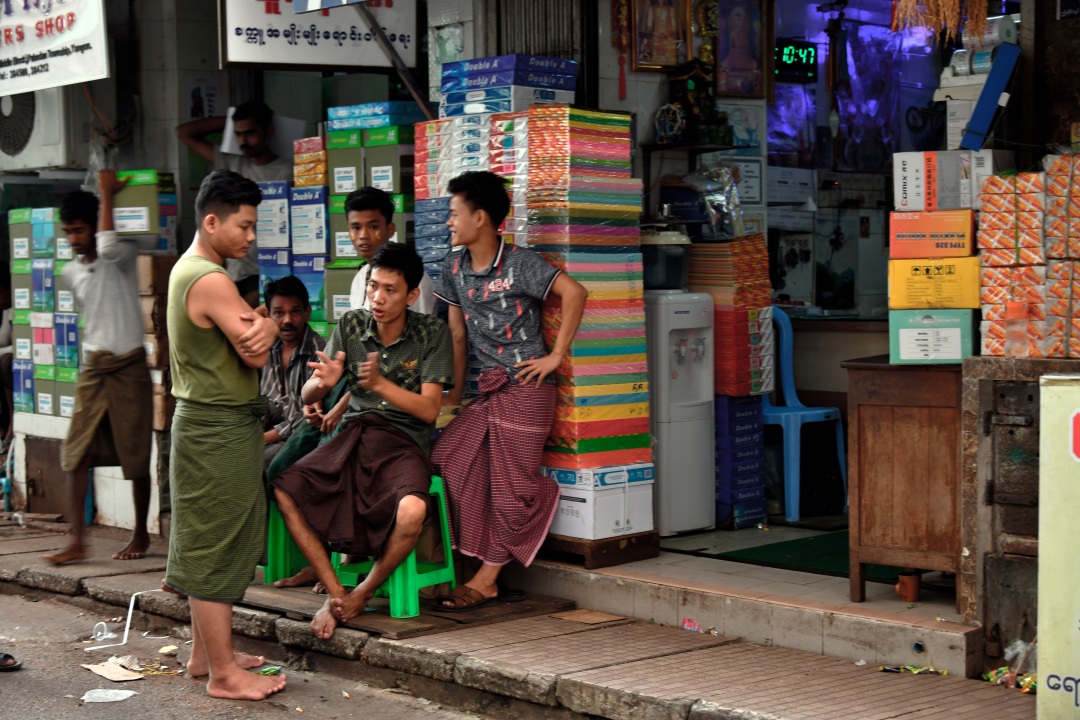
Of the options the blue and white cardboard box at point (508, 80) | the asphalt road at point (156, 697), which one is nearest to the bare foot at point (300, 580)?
the asphalt road at point (156, 697)

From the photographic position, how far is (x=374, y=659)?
5.87 meters

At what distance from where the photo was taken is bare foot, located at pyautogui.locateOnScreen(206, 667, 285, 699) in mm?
5531

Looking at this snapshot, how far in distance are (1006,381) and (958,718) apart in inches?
49.7

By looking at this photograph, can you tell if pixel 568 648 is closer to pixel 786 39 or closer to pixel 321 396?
pixel 321 396

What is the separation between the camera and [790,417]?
307 inches

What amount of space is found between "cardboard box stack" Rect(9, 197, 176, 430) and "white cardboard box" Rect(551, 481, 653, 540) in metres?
3.03

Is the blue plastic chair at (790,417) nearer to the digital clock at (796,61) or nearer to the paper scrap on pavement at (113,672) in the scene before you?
the digital clock at (796,61)

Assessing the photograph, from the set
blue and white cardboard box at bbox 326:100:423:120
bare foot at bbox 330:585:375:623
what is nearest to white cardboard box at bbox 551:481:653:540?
bare foot at bbox 330:585:375:623

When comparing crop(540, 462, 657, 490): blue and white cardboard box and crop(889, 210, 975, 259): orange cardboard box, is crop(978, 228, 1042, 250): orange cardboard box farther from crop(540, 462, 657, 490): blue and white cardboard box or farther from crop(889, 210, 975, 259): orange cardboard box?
crop(540, 462, 657, 490): blue and white cardboard box

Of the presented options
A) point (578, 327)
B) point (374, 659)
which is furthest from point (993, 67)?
point (374, 659)

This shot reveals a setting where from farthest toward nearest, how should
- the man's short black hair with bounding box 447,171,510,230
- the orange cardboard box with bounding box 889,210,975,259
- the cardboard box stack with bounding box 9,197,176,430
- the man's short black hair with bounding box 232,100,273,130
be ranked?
the man's short black hair with bounding box 232,100,273,130 → the cardboard box stack with bounding box 9,197,176,430 → the man's short black hair with bounding box 447,171,510,230 → the orange cardboard box with bounding box 889,210,975,259

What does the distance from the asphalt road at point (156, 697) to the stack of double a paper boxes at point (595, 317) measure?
1354 millimetres

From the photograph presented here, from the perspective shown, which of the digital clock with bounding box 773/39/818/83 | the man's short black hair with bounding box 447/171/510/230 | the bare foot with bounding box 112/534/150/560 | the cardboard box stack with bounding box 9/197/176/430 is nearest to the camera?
the man's short black hair with bounding box 447/171/510/230

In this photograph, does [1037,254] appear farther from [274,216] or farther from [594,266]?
[274,216]
